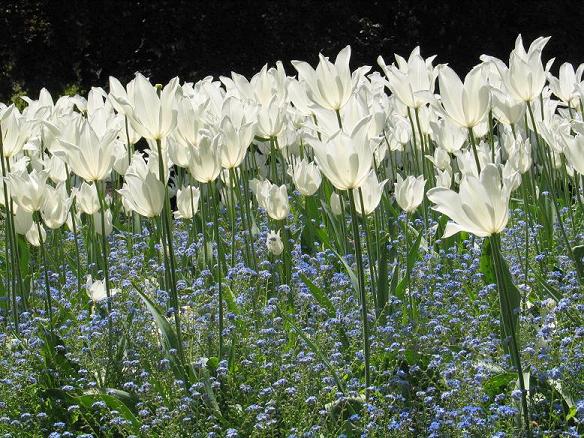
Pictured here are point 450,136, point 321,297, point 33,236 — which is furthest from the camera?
point 450,136

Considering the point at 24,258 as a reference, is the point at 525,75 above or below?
above

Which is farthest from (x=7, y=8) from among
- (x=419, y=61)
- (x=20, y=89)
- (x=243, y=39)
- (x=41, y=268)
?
(x=419, y=61)

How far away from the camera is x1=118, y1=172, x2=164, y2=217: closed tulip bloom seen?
316 cm

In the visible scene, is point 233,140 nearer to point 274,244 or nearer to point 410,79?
point 274,244

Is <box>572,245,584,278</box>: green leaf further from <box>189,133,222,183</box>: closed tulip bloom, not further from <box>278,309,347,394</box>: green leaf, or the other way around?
<box>189,133,222,183</box>: closed tulip bloom

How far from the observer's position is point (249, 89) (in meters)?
4.41

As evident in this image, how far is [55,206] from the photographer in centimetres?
375

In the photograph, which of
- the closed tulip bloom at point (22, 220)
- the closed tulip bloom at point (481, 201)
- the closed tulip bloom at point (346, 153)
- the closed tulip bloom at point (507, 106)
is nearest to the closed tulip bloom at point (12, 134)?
the closed tulip bloom at point (22, 220)

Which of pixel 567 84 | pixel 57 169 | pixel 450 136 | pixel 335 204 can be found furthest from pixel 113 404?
pixel 567 84

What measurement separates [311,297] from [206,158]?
58cm

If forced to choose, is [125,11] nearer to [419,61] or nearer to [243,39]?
[243,39]

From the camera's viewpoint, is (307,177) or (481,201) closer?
(481,201)

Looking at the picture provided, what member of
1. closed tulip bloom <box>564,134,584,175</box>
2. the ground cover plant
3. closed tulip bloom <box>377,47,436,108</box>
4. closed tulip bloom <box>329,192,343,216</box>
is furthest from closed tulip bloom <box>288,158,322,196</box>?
closed tulip bloom <box>564,134,584,175</box>

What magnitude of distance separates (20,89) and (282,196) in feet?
26.9
